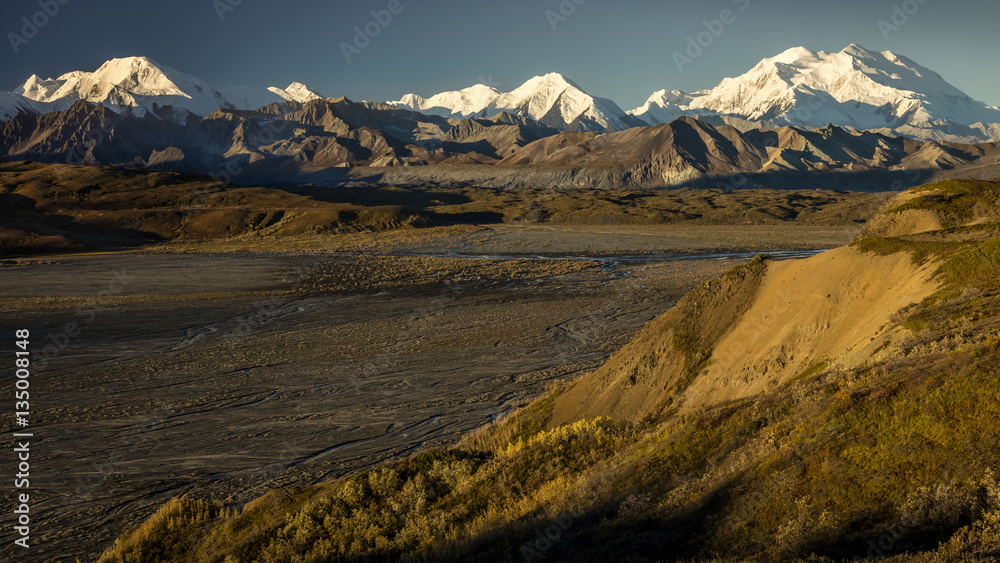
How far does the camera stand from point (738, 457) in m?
9.77

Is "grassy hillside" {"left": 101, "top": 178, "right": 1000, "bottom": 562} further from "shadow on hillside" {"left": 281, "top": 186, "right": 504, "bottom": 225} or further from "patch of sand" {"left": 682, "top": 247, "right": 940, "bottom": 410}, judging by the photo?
"shadow on hillside" {"left": 281, "top": 186, "right": 504, "bottom": 225}

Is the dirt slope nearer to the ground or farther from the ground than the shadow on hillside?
nearer to the ground

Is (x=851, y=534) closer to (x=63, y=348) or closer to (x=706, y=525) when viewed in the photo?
(x=706, y=525)

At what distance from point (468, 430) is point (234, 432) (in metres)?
7.56

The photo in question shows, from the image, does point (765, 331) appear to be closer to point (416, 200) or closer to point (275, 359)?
point (275, 359)

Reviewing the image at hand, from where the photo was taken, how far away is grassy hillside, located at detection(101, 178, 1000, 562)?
7.71m

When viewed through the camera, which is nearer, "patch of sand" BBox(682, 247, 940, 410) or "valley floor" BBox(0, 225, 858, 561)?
"patch of sand" BBox(682, 247, 940, 410)

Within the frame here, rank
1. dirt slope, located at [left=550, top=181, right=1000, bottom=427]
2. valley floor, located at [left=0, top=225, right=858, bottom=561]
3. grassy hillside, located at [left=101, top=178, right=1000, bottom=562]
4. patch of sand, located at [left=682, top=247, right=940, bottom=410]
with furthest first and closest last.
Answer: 1. valley floor, located at [left=0, top=225, right=858, bottom=561]
2. dirt slope, located at [left=550, top=181, right=1000, bottom=427]
3. patch of sand, located at [left=682, top=247, right=940, bottom=410]
4. grassy hillside, located at [left=101, top=178, right=1000, bottom=562]

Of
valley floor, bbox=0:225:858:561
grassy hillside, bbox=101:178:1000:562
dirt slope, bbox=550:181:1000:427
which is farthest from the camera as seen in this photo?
valley floor, bbox=0:225:858:561

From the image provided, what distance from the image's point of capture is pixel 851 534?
745 centimetres

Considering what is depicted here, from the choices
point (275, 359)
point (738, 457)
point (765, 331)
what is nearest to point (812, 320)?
point (765, 331)

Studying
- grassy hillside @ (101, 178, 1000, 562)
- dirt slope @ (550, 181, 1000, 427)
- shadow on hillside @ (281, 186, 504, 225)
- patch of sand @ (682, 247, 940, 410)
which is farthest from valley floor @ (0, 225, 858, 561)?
shadow on hillside @ (281, 186, 504, 225)

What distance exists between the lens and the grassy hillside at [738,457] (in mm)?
7715

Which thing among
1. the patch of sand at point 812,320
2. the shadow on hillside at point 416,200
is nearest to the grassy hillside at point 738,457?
the patch of sand at point 812,320
